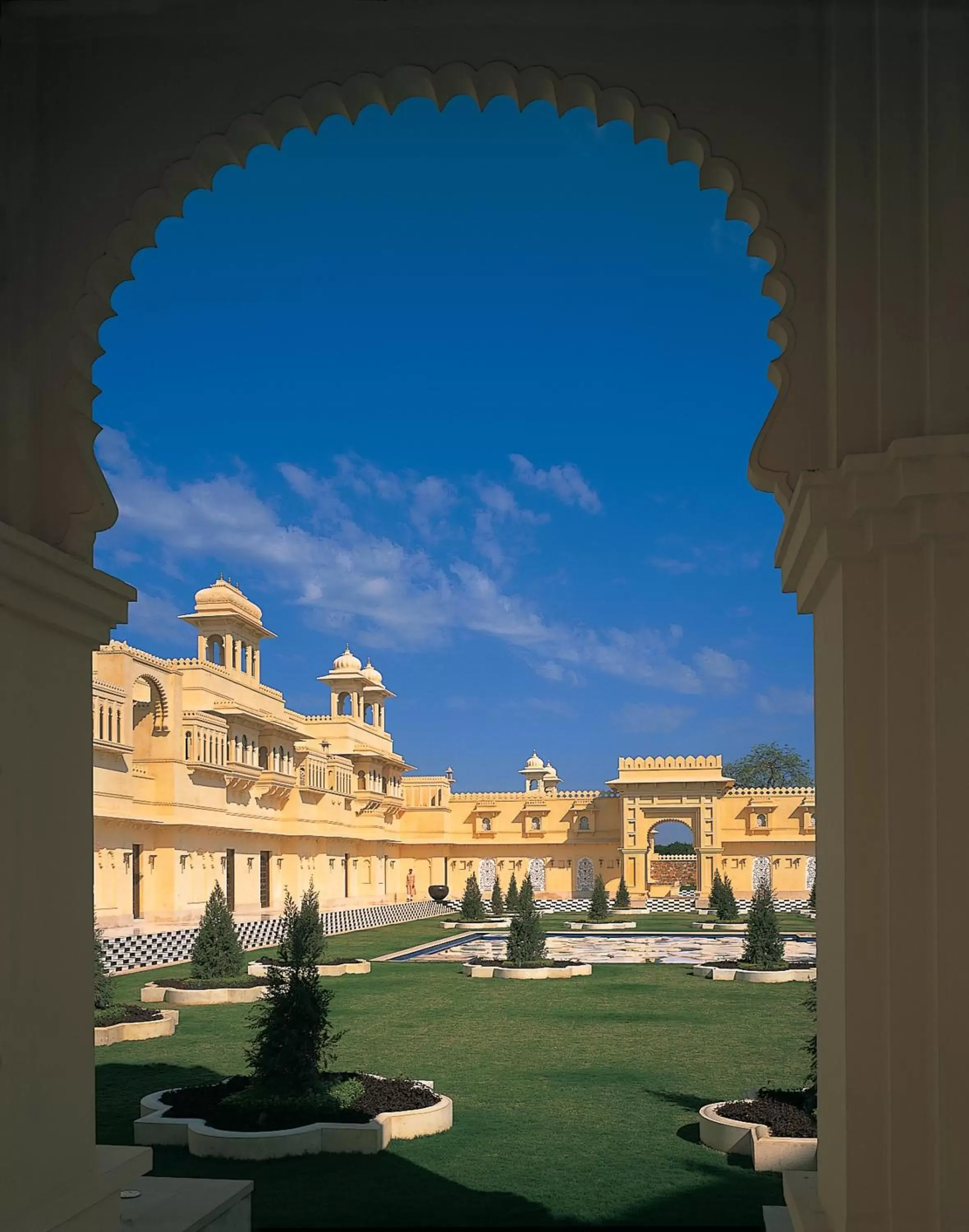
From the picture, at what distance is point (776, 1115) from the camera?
761 cm

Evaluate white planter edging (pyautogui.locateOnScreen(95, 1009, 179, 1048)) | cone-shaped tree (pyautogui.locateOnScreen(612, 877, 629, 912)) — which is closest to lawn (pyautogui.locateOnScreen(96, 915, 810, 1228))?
white planter edging (pyautogui.locateOnScreen(95, 1009, 179, 1048))

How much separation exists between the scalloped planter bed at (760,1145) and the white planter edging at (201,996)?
8.28 metres

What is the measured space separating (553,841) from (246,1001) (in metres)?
27.6

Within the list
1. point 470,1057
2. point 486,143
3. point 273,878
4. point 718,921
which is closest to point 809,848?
point 718,921

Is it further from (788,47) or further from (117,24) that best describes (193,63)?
(788,47)

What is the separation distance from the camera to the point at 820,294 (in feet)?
11.4

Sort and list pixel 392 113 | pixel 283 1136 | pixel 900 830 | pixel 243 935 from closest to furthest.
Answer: pixel 900 830, pixel 392 113, pixel 283 1136, pixel 243 935

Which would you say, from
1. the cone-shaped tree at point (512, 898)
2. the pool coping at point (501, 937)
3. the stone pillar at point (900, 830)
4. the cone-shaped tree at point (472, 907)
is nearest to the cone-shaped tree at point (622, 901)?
the cone-shaped tree at point (512, 898)

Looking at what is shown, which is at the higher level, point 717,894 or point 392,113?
point 392,113

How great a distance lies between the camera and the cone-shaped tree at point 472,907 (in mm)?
30516

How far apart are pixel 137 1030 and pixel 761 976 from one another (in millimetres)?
8773

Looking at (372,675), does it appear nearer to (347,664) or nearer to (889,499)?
(347,664)

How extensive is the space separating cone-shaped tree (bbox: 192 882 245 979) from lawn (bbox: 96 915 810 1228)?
97cm

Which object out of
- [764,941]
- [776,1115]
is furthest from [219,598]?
[776,1115]
